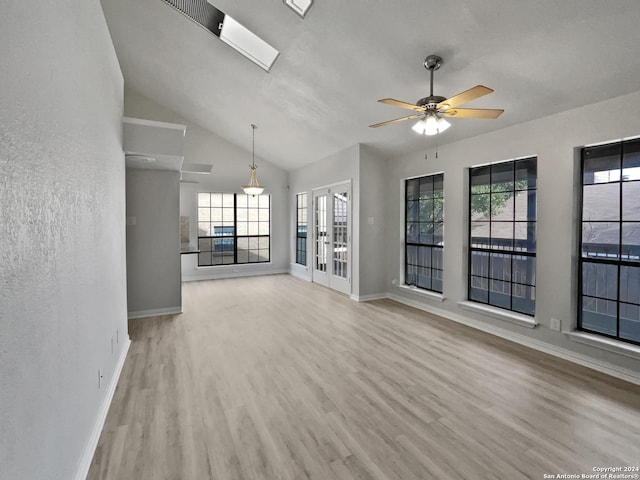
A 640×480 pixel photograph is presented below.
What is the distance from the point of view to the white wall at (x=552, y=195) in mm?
3086

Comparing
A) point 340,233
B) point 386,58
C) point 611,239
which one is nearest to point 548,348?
point 611,239

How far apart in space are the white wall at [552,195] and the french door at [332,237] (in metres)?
2.04

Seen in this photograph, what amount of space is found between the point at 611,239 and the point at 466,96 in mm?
2316

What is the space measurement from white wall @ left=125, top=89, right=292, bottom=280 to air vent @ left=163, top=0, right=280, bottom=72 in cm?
260

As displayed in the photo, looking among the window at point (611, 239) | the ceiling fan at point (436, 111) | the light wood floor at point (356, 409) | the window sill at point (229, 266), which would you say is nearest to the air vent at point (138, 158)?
the light wood floor at point (356, 409)

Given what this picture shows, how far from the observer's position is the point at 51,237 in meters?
1.44

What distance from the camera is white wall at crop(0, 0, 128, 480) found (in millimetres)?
1052

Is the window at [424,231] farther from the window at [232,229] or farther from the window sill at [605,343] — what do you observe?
the window at [232,229]

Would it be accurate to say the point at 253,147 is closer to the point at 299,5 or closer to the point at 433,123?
the point at 299,5

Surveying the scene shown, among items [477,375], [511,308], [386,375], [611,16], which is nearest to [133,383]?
[386,375]

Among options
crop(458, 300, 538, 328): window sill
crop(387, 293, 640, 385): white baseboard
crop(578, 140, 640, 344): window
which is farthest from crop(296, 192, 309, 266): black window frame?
crop(578, 140, 640, 344): window

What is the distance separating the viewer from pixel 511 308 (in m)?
4.14

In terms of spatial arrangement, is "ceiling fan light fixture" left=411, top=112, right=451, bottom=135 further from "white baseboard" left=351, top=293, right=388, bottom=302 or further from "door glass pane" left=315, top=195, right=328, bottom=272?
"door glass pane" left=315, top=195, right=328, bottom=272

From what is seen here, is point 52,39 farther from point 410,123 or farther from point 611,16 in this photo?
point 410,123
